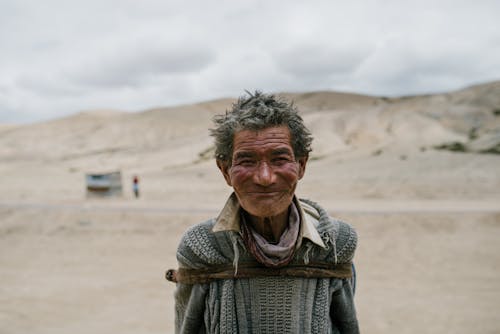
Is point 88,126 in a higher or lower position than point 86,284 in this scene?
higher

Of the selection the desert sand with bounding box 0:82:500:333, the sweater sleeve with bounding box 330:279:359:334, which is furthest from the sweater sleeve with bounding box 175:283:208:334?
the desert sand with bounding box 0:82:500:333

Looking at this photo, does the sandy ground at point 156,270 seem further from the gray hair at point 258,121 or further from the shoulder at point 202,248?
the gray hair at point 258,121

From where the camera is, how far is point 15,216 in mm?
14109

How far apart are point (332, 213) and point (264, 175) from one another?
38.1 feet

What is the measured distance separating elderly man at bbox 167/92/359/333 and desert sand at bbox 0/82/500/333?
17.2ft

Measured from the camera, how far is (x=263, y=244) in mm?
1700

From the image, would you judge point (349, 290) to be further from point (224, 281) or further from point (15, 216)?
point (15, 216)

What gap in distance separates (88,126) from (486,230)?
58956 millimetres

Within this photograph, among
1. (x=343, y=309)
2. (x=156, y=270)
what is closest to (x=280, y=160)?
(x=343, y=309)

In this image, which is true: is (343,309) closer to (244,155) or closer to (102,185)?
(244,155)

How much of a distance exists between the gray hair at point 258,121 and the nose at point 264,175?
0.42 ft

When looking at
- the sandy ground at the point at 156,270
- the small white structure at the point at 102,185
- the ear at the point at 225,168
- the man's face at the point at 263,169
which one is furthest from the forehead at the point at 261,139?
the small white structure at the point at 102,185

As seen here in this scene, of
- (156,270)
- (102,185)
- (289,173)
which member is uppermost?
(289,173)

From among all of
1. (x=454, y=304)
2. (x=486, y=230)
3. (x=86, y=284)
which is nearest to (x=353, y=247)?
(x=454, y=304)
